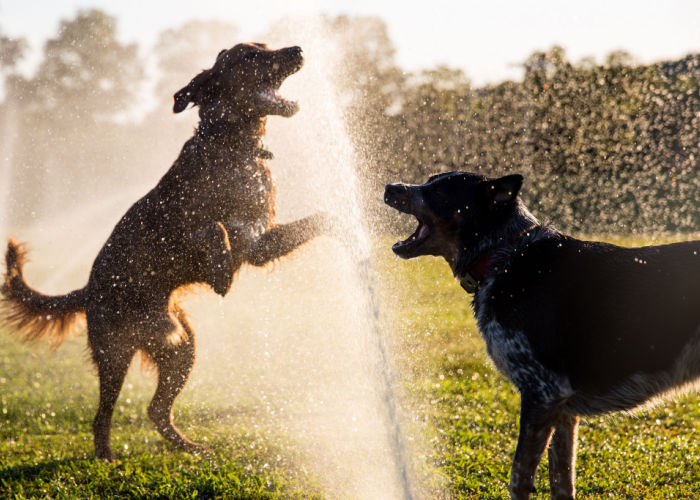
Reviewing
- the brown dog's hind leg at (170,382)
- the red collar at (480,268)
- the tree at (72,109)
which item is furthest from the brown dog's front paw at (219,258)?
the tree at (72,109)

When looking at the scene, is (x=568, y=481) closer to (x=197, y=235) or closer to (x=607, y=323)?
(x=607, y=323)

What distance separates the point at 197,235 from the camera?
5.23 meters

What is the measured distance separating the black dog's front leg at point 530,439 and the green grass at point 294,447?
2.35ft

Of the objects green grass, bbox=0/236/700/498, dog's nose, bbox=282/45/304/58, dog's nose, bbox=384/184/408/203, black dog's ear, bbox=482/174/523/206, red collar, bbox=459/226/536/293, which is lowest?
green grass, bbox=0/236/700/498

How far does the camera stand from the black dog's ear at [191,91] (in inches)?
215

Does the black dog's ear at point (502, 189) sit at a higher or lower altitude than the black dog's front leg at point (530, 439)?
higher

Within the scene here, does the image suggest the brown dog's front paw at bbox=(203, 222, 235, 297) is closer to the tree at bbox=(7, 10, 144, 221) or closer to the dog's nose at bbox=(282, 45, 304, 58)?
the dog's nose at bbox=(282, 45, 304, 58)

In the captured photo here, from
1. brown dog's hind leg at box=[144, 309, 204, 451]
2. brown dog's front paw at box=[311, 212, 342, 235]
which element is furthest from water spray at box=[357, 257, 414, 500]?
brown dog's hind leg at box=[144, 309, 204, 451]

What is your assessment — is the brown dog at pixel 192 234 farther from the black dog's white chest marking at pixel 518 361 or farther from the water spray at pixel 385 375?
the black dog's white chest marking at pixel 518 361

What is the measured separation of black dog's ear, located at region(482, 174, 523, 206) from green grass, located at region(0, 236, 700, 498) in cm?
193

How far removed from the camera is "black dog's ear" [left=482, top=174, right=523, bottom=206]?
373cm

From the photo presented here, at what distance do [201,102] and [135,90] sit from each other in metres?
26.7

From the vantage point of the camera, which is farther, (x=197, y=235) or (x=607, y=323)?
(x=197, y=235)

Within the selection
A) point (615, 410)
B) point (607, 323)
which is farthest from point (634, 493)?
point (607, 323)
